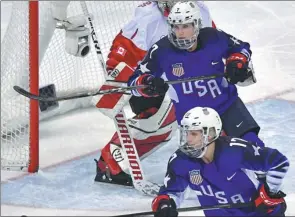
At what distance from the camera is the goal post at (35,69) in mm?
4895

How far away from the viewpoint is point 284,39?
16.9 ft

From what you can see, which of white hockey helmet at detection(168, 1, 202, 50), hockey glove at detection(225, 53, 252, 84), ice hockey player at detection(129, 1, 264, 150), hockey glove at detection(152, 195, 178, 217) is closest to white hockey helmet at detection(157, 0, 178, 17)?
ice hockey player at detection(129, 1, 264, 150)

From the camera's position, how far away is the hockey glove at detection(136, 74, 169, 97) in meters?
4.35

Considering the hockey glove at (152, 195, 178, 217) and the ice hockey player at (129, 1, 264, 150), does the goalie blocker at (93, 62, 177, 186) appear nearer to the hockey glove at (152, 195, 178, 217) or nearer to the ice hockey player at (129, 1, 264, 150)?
the ice hockey player at (129, 1, 264, 150)

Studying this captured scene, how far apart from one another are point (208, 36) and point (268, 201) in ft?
3.22

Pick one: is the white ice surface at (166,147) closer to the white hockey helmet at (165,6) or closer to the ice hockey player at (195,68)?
the ice hockey player at (195,68)

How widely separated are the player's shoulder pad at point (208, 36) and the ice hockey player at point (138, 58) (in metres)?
0.35

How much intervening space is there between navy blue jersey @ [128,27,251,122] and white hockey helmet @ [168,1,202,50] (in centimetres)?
10

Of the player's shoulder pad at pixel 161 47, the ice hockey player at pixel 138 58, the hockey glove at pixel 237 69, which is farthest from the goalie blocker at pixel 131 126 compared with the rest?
the hockey glove at pixel 237 69

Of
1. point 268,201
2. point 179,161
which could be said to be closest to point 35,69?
point 179,161

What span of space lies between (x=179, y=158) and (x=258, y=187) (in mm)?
299

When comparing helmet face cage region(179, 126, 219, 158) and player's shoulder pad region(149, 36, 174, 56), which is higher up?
helmet face cage region(179, 126, 219, 158)

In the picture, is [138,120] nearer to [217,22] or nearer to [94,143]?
[94,143]

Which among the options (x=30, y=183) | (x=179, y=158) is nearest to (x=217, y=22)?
(x=30, y=183)
